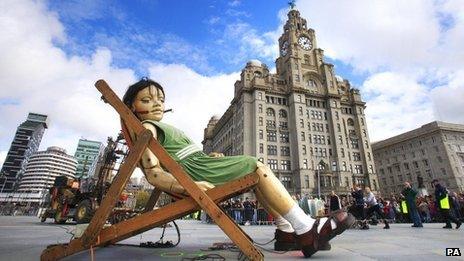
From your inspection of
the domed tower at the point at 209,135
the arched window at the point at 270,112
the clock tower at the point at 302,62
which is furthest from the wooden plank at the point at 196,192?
the domed tower at the point at 209,135

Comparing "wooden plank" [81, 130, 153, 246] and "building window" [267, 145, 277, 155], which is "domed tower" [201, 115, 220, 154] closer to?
"building window" [267, 145, 277, 155]

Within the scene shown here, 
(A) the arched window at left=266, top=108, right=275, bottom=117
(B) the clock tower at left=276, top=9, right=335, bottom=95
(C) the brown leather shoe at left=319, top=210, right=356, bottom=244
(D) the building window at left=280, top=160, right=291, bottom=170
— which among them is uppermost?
(B) the clock tower at left=276, top=9, right=335, bottom=95

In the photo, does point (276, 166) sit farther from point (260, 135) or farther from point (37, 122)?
point (37, 122)

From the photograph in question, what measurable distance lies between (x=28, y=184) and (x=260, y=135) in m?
154

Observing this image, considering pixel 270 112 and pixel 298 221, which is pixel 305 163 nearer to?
pixel 270 112

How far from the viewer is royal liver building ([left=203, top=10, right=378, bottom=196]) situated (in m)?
58.5

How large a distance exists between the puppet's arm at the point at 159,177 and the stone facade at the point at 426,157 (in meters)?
78.0

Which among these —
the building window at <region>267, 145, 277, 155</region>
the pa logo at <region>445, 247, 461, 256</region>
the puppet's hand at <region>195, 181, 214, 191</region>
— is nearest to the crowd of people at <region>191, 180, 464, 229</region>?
the pa logo at <region>445, 247, 461, 256</region>

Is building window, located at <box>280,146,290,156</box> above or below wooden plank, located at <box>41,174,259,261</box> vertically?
above

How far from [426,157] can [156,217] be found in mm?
89696

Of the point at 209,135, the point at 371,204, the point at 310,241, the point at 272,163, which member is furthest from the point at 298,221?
the point at 209,135

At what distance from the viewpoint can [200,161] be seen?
2768 mm

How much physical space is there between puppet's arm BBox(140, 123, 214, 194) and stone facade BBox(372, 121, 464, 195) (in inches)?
3070

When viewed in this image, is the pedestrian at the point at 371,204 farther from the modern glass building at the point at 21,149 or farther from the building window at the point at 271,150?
the modern glass building at the point at 21,149
